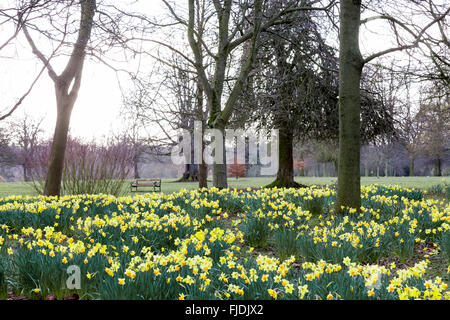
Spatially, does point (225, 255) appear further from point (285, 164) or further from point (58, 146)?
point (285, 164)

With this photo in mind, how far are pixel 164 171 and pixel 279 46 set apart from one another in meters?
54.7

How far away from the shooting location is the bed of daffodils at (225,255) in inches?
94.0

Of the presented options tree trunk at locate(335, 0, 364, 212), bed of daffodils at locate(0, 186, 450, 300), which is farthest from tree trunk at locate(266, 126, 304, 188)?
tree trunk at locate(335, 0, 364, 212)

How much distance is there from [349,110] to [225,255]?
10.5 feet

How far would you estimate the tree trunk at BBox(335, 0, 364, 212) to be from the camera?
Answer: 5539mm

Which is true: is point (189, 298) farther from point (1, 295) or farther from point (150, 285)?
point (1, 295)

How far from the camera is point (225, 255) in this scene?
356 cm

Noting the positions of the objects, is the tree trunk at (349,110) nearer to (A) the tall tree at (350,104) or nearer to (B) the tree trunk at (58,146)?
(A) the tall tree at (350,104)

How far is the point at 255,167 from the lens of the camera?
44.4m

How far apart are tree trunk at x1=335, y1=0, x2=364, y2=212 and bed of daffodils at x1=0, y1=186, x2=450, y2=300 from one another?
0.35 m

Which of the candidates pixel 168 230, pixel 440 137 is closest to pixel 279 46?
pixel 168 230

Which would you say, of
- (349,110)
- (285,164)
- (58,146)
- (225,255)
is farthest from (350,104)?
(285,164)

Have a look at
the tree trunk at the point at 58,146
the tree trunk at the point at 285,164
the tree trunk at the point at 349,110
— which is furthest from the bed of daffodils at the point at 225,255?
the tree trunk at the point at 285,164
